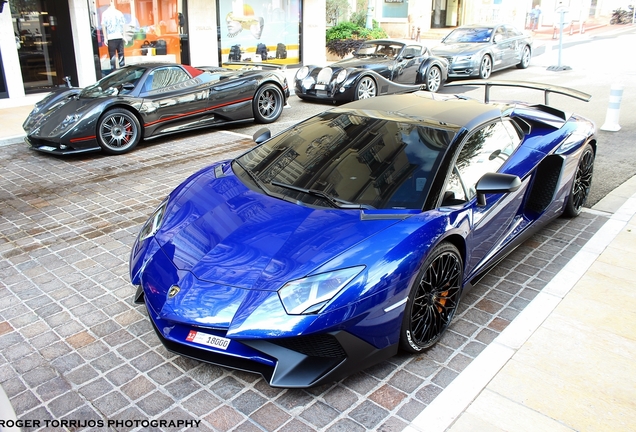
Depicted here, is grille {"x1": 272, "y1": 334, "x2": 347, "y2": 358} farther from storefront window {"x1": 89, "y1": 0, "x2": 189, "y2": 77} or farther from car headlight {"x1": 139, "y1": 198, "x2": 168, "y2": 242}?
storefront window {"x1": 89, "y1": 0, "x2": 189, "y2": 77}

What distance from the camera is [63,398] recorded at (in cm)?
312

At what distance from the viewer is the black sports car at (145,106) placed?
8.15 m

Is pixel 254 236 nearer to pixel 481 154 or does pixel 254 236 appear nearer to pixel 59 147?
pixel 481 154

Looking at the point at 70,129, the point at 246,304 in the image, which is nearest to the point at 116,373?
the point at 246,304

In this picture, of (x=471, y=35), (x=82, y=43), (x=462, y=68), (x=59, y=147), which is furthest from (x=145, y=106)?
(x=471, y=35)

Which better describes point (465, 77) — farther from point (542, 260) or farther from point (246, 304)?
point (246, 304)

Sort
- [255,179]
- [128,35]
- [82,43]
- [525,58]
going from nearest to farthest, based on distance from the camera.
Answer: [255,179] < [82,43] < [128,35] < [525,58]

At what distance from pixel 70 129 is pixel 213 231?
5438 mm

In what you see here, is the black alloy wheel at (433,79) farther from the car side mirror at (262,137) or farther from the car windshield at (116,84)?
the car side mirror at (262,137)

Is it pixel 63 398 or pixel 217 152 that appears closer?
pixel 63 398

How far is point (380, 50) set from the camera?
532 inches

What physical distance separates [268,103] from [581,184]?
6.32 m

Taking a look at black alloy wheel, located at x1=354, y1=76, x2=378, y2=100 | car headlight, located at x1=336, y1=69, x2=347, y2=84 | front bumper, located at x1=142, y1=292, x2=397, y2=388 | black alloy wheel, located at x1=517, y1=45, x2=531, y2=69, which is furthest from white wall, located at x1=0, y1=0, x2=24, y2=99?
black alloy wheel, located at x1=517, y1=45, x2=531, y2=69

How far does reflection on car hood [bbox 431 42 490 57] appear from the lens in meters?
15.5
